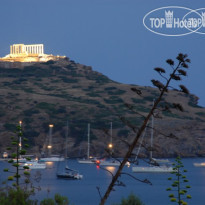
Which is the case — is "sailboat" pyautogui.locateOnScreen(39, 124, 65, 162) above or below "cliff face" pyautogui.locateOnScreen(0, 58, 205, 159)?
below

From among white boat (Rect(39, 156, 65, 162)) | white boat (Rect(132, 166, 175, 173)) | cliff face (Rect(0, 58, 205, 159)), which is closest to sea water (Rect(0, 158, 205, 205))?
white boat (Rect(132, 166, 175, 173))

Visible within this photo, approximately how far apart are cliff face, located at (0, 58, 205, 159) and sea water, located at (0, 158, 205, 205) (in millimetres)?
8807

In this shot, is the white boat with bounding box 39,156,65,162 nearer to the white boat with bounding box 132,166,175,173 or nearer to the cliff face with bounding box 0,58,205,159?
the cliff face with bounding box 0,58,205,159

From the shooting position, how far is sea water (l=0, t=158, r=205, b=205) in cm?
7288

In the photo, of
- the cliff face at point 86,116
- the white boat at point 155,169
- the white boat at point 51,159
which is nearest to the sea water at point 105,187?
the white boat at point 155,169

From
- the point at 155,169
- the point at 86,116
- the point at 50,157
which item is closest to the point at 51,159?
the point at 50,157

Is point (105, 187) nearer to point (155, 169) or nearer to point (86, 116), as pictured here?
point (155, 169)

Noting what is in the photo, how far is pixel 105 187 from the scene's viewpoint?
87.1 metres

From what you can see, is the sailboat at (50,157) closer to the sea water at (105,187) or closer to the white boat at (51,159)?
the white boat at (51,159)

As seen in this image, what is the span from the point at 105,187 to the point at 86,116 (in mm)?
52378

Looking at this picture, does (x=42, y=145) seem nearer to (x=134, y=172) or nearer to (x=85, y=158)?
(x=85, y=158)

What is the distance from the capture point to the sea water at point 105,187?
72.9 meters

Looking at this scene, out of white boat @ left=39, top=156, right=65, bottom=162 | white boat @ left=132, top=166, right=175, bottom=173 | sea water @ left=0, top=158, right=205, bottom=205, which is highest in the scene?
white boat @ left=132, top=166, right=175, bottom=173

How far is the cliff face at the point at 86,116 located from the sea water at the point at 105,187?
8807 millimetres
